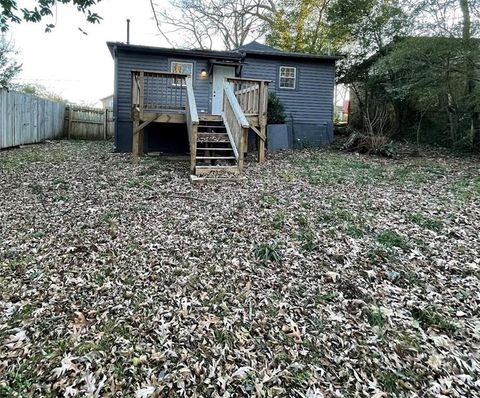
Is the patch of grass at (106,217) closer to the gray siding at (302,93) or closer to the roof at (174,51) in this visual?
the roof at (174,51)

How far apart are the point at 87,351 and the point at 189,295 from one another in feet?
2.95

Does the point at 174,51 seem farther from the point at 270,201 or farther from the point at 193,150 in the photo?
the point at 270,201

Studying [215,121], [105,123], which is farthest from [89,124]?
[215,121]

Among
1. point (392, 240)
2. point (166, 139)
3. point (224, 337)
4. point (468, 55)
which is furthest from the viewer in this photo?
point (166, 139)

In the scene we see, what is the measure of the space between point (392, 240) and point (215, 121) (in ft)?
19.5

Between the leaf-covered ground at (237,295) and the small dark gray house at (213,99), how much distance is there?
237 cm

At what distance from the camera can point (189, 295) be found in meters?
3.02

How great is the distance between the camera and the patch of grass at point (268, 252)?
365cm

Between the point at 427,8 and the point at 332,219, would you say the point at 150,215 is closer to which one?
the point at 332,219

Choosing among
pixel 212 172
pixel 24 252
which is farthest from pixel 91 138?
pixel 24 252

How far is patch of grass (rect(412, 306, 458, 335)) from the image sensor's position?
268 cm

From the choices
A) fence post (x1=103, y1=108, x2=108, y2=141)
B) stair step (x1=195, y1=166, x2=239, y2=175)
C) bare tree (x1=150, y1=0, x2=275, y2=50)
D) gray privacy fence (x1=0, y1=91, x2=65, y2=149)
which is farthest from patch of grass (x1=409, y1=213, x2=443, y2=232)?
bare tree (x1=150, y1=0, x2=275, y2=50)

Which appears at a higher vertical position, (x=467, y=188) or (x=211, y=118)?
(x=211, y=118)

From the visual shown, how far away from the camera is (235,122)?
775cm
